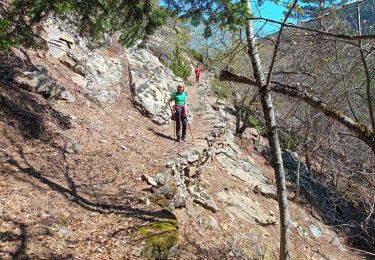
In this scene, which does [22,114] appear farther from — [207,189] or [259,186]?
[259,186]

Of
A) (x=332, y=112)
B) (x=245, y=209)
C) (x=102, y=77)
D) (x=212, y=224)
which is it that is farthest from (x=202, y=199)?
(x=102, y=77)

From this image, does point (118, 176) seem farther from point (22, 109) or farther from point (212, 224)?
point (22, 109)

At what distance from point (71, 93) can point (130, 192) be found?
4.81 metres

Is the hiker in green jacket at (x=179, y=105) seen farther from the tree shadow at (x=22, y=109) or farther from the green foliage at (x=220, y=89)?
the green foliage at (x=220, y=89)

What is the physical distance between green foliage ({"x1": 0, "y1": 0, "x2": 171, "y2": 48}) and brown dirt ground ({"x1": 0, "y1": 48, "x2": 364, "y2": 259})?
1.65m

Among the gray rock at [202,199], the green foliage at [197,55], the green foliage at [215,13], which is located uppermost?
the green foliage at [197,55]

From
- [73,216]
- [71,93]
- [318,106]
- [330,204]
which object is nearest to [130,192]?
[73,216]

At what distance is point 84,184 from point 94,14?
3.73 metres

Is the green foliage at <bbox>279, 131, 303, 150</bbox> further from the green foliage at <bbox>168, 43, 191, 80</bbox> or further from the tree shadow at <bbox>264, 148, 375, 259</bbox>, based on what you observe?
the green foliage at <bbox>168, 43, 191, 80</bbox>

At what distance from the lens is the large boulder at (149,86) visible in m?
12.4

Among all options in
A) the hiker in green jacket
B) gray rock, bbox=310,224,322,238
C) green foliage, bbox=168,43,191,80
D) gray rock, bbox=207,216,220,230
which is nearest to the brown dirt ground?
gray rock, bbox=207,216,220,230

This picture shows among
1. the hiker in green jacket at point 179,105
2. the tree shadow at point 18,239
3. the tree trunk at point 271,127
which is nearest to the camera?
the tree shadow at point 18,239

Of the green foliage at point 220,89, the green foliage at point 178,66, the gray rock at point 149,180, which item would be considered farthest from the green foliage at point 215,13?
the green foliage at point 220,89

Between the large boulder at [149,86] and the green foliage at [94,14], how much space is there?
13.4 feet
